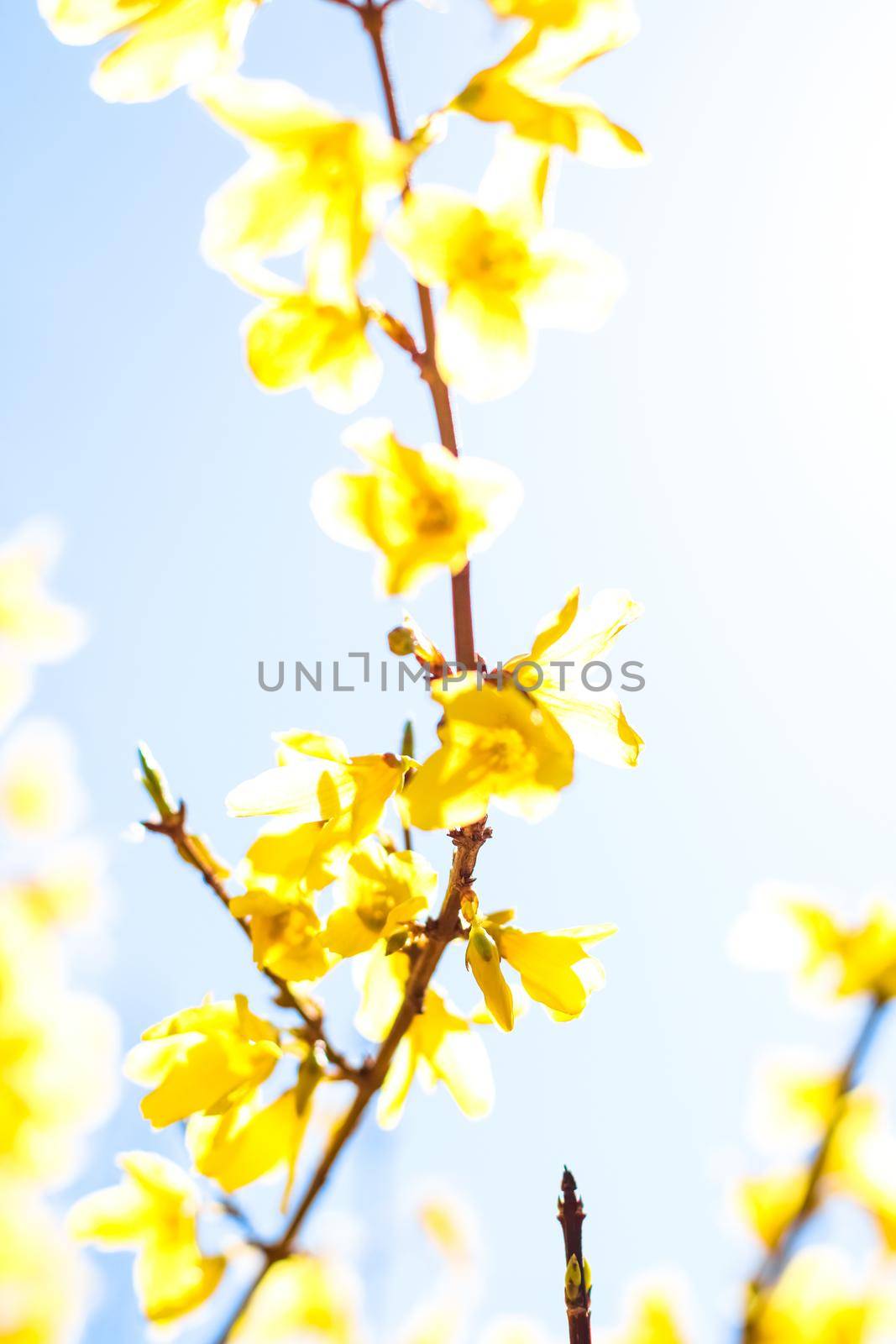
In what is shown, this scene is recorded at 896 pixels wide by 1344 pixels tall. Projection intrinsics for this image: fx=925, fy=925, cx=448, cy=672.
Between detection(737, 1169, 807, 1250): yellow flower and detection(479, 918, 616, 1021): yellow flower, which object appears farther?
detection(737, 1169, 807, 1250): yellow flower

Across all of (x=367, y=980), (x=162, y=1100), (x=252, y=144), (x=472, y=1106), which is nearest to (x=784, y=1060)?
(x=472, y=1106)

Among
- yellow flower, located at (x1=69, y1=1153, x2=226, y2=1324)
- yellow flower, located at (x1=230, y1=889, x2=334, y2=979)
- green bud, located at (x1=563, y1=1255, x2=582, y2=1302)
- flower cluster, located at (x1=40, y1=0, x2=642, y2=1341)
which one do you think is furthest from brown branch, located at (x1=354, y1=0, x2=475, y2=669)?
yellow flower, located at (x1=69, y1=1153, x2=226, y2=1324)

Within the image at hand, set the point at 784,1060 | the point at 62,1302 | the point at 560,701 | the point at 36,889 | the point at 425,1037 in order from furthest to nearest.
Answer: the point at 36,889 < the point at 784,1060 < the point at 425,1037 < the point at 560,701 < the point at 62,1302

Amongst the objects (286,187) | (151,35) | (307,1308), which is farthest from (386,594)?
(307,1308)

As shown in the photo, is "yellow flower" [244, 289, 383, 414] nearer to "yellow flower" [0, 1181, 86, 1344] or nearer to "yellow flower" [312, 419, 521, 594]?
"yellow flower" [312, 419, 521, 594]

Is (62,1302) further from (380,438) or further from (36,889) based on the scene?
(36,889)
